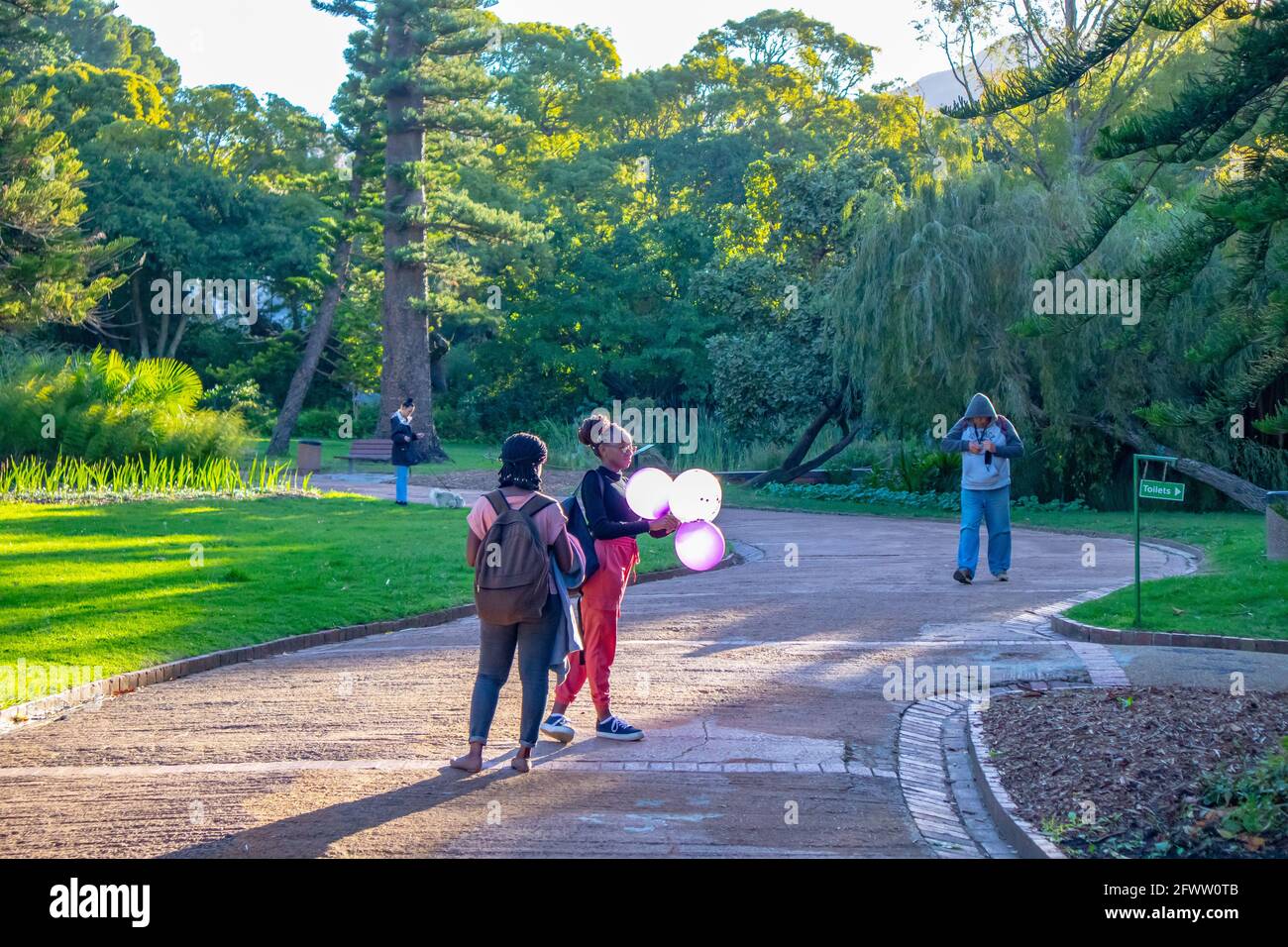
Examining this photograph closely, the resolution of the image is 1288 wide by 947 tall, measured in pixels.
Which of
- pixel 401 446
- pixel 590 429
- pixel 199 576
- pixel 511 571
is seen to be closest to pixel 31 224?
pixel 401 446

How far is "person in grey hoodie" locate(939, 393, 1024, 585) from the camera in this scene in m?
15.4

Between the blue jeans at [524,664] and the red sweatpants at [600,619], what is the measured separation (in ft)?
2.09

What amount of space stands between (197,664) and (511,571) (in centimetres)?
454

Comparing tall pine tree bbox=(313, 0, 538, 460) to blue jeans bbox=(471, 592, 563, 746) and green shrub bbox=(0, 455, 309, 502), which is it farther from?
blue jeans bbox=(471, 592, 563, 746)

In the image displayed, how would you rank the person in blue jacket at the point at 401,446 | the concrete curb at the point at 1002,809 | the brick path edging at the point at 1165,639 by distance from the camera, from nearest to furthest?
the concrete curb at the point at 1002,809 → the brick path edging at the point at 1165,639 → the person in blue jacket at the point at 401,446

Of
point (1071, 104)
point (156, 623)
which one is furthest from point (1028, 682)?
point (1071, 104)

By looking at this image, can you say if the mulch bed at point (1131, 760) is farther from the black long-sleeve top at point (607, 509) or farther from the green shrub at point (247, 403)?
the green shrub at point (247, 403)

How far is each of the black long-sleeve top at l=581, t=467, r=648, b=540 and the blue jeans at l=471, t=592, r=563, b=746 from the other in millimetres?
621

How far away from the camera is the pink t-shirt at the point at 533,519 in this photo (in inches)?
298

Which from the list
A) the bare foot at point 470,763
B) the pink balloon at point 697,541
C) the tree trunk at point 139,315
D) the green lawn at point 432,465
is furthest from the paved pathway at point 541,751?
the tree trunk at point 139,315

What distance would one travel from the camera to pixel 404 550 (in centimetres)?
1803

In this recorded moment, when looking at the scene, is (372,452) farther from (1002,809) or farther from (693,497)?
(1002,809)
